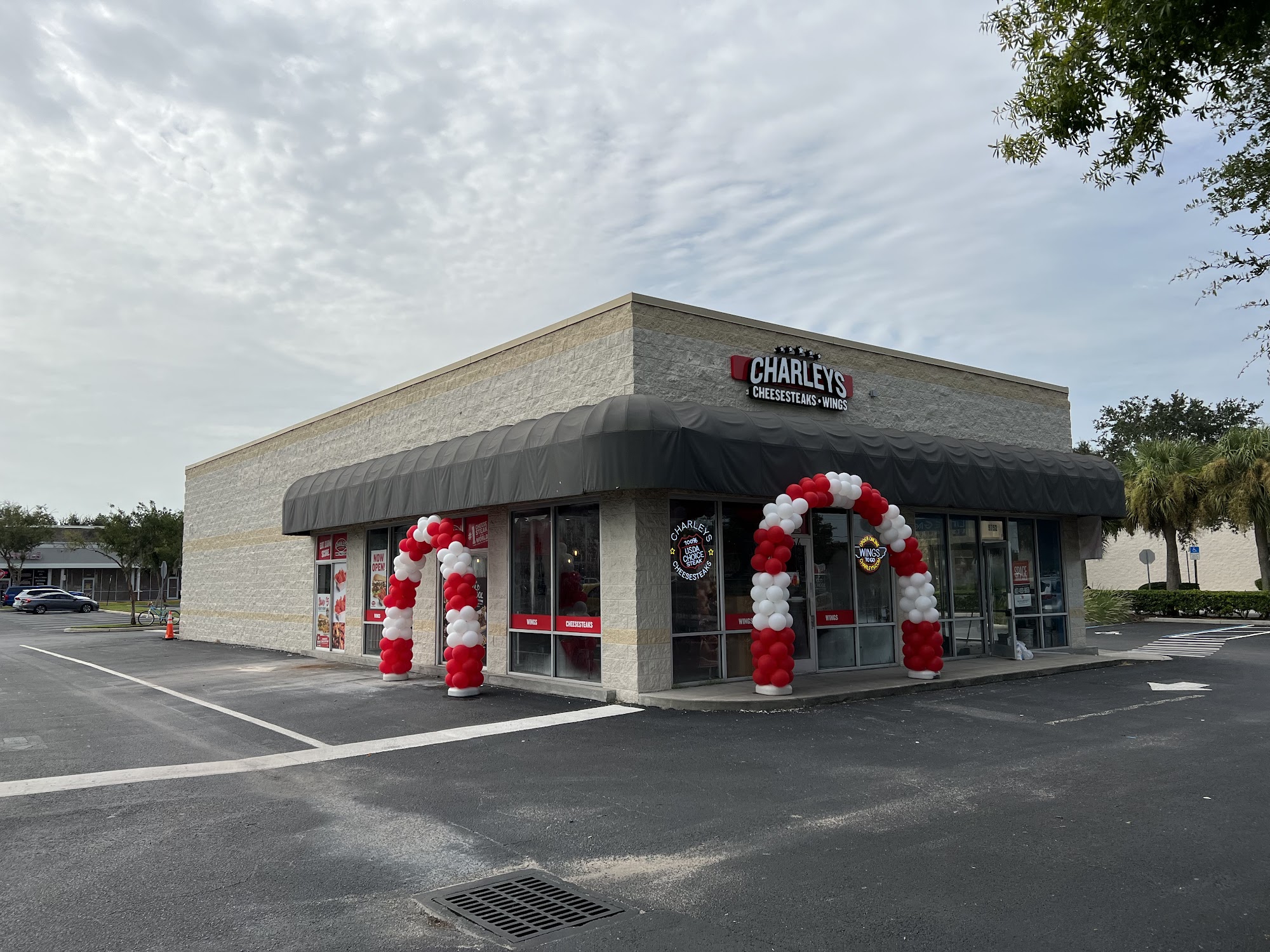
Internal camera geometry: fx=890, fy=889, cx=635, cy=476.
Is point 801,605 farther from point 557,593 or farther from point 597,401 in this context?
point 597,401

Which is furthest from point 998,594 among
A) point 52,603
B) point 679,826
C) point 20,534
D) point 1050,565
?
point 20,534

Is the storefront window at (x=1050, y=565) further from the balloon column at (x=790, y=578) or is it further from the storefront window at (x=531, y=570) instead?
the storefront window at (x=531, y=570)

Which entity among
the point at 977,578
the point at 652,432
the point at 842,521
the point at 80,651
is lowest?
the point at 80,651

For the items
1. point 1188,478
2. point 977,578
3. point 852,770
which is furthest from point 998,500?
point 1188,478

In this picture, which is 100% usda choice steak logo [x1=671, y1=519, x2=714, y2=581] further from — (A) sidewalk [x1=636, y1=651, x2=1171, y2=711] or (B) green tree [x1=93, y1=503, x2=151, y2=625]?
(B) green tree [x1=93, y1=503, x2=151, y2=625]

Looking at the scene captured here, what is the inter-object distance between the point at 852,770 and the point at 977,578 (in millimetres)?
10177

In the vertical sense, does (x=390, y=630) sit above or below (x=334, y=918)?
above

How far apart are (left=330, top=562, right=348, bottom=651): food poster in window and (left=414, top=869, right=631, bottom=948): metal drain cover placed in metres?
15.3

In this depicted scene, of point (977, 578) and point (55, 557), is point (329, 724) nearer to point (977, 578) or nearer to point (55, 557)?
point (977, 578)

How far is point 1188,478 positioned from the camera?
111ft

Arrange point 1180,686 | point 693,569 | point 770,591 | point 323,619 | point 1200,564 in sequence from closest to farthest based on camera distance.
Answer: point 770,591, point 693,569, point 1180,686, point 323,619, point 1200,564

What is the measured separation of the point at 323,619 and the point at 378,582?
9.62 ft

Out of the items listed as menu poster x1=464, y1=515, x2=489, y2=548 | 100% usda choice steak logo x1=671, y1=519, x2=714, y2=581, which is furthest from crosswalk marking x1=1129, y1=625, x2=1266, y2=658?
menu poster x1=464, y1=515, x2=489, y2=548

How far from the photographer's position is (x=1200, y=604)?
32.9 meters
